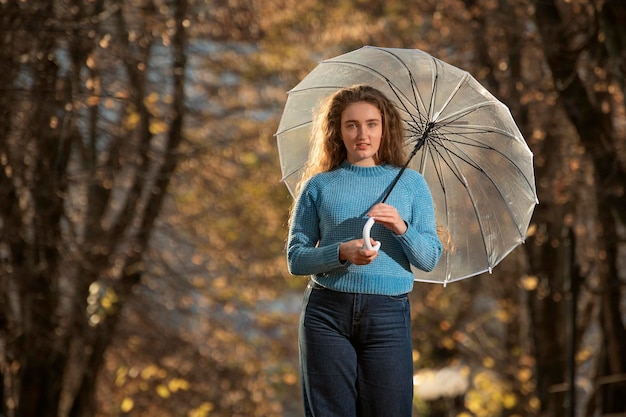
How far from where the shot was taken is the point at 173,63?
1073 cm

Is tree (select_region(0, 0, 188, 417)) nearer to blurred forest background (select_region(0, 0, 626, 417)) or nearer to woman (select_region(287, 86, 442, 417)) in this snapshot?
blurred forest background (select_region(0, 0, 626, 417))

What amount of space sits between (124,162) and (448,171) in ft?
20.4

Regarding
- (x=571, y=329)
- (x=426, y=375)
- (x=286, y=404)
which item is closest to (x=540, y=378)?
(x=426, y=375)

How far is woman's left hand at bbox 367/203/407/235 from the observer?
367cm

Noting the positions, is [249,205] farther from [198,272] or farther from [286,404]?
[286,404]

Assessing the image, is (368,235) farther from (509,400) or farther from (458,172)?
(509,400)

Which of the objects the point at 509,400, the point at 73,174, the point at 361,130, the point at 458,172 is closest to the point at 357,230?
the point at 361,130

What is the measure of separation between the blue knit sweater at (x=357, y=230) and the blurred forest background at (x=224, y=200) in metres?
3.47

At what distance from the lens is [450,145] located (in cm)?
445

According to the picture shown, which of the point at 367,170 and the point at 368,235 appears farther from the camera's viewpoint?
the point at 367,170

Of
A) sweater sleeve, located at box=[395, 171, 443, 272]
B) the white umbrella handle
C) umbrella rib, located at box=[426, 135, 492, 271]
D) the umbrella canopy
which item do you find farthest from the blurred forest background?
the white umbrella handle

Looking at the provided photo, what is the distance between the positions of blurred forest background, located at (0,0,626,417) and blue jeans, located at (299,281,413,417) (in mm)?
3688

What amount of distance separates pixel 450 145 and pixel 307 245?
873mm

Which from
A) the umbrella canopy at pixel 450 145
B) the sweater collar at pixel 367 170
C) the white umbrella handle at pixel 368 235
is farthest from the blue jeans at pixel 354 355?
the umbrella canopy at pixel 450 145
